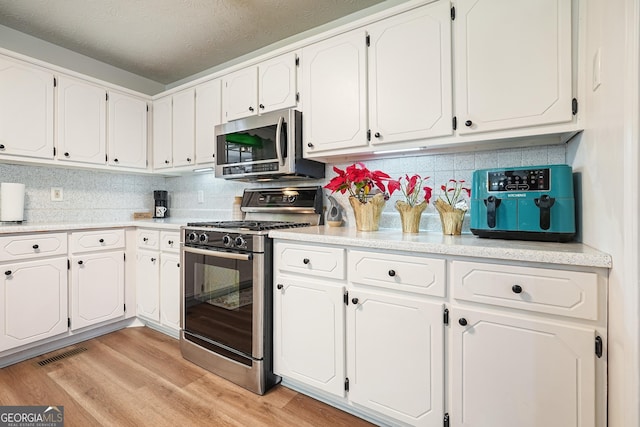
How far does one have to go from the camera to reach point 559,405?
3.51ft

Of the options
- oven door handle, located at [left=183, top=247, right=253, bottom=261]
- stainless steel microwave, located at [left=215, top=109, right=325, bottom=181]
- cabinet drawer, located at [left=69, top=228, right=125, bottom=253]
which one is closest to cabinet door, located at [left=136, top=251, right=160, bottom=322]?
cabinet drawer, located at [left=69, top=228, right=125, bottom=253]

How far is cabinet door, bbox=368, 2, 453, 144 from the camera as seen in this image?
158 cm

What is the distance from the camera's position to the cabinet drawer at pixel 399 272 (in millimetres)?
1294

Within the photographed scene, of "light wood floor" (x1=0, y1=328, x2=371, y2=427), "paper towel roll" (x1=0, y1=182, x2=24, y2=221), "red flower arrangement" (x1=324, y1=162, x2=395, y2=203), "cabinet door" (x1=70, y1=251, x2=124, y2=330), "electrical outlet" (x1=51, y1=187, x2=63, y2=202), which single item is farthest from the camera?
"electrical outlet" (x1=51, y1=187, x2=63, y2=202)

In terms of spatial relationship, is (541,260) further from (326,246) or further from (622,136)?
(326,246)

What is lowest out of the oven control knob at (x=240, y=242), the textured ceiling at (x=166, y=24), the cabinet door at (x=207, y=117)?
the oven control knob at (x=240, y=242)

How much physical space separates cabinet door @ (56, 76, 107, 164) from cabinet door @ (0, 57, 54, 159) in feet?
0.24

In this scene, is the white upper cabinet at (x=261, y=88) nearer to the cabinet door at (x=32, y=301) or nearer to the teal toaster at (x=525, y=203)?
the teal toaster at (x=525, y=203)

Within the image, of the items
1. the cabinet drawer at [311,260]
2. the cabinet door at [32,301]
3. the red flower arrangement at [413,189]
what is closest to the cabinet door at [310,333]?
the cabinet drawer at [311,260]

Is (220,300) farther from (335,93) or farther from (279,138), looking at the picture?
(335,93)

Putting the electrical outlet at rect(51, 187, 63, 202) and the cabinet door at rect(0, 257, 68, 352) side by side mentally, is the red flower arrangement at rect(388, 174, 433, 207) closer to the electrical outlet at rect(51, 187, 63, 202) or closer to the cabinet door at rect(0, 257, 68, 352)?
the cabinet door at rect(0, 257, 68, 352)

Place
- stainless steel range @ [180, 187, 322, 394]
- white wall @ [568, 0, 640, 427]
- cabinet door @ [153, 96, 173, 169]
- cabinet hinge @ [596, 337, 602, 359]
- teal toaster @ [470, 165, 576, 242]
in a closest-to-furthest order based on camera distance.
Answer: white wall @ [568, 0, 640, 427] < cabinet hinge @ [596, 337, 602, 359] < teal toaster @ [470, 165, 576, 242] < stainless steel range @ [180, 187, 322, 394] < cabinet door @ [153, 96, 173, 169]

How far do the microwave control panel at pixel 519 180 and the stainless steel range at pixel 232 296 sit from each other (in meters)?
1.20

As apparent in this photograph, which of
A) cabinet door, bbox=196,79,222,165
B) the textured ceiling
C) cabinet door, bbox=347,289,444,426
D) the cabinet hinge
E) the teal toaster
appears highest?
the textured ceiling
